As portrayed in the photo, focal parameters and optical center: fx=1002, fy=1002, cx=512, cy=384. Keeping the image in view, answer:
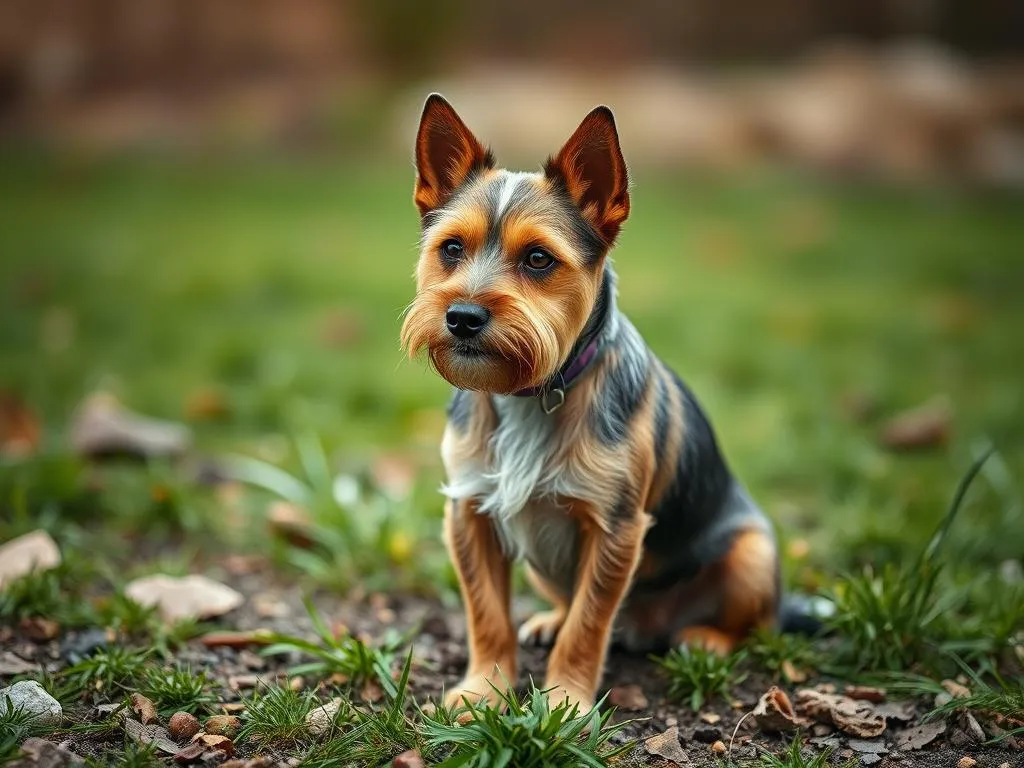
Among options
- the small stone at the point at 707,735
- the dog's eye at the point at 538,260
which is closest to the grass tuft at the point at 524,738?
the small stone at the point at 707,735

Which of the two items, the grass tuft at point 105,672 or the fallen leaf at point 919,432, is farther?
the fallen leaf at point 919,432

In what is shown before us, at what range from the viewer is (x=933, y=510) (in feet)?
17.7

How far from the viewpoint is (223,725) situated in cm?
337

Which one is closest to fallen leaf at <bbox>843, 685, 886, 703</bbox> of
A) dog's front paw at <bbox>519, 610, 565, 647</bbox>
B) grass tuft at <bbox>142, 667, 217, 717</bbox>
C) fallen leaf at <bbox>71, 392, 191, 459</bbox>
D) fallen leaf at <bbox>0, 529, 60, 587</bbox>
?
dog's front paw at <bbox>519, 610, 565, 647</bbox>

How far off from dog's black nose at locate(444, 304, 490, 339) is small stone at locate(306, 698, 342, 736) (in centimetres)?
138

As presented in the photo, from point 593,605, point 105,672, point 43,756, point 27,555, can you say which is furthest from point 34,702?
point 593,605

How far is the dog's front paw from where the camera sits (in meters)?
4.26

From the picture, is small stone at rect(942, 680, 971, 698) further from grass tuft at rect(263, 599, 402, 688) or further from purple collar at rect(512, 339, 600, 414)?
grass tuft at rect(263, 599, 402, 688)

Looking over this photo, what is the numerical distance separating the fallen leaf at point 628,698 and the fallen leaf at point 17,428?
12.5ft

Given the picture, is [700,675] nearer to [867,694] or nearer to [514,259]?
[867,694]

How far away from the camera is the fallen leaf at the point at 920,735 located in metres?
3.50

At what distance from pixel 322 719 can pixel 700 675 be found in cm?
141

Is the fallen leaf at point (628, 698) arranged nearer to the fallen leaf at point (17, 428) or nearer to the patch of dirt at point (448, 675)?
the patch of dirt at point (448, 675)

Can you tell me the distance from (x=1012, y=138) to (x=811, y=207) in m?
2.40
